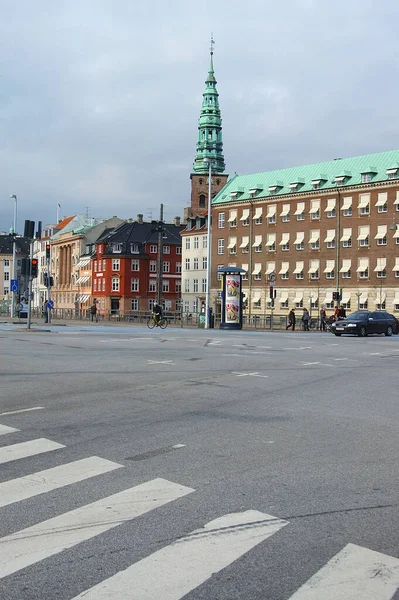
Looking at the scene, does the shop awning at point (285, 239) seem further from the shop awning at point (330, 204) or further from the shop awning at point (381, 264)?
the shop awning at point (381, 264)

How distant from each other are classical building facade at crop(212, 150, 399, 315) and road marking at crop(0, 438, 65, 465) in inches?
2622

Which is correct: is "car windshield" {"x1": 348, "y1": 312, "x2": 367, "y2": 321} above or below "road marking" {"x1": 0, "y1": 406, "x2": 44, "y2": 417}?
above

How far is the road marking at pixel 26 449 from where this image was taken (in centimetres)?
755

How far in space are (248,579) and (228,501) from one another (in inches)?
61.7

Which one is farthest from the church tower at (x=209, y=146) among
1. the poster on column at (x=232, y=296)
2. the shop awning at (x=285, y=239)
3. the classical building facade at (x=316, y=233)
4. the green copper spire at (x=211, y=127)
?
the poster on column at (x=232, y=296)

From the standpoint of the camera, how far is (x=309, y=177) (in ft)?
283

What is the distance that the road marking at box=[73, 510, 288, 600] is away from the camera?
415 cm

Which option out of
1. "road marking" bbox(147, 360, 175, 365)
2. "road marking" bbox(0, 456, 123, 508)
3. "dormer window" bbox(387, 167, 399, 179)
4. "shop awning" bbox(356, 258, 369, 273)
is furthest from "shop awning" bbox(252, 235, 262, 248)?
"road marking" bbox(0, 456, 123, 508)

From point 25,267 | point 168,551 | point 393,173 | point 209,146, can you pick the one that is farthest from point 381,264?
point 168,551

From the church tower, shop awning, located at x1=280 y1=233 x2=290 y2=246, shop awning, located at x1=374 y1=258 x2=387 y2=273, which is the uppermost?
the church tower

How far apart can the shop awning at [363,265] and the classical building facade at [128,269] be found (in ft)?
116

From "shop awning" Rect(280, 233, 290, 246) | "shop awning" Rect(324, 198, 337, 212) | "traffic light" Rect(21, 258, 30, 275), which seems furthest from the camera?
"shop awning" Rect(280, 233, 290, 246)

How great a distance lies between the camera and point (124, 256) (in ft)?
346

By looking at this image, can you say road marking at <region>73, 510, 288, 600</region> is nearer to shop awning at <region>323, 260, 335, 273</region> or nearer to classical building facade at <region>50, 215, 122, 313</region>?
shop awning at <region>323, 260, 335, 273</region>
